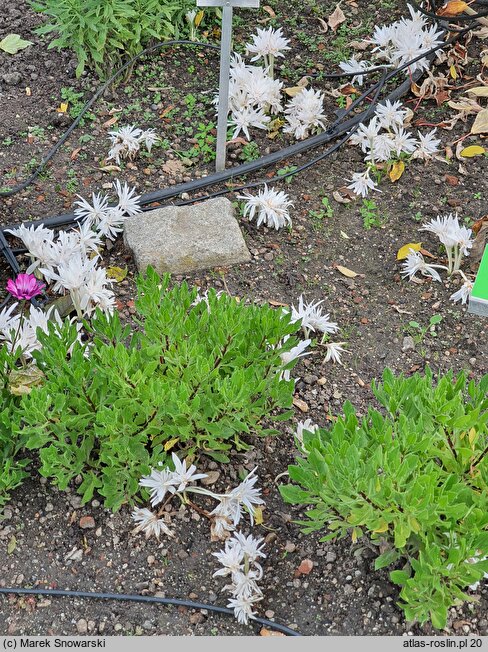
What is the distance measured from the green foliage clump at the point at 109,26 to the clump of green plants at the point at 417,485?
2.32 m

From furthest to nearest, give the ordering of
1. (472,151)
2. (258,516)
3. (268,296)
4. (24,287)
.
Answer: (472,151), (268,296), (24,287), (258,516)

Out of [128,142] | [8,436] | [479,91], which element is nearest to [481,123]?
[479,91]

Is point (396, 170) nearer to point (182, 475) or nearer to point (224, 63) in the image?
point (224, 63)

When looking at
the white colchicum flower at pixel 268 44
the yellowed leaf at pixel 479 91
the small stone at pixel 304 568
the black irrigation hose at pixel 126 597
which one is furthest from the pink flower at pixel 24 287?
the yellowed leaf at pixel 479 91

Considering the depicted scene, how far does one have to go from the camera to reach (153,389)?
7.16ft

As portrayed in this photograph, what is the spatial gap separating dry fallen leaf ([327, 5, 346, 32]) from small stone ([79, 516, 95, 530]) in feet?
9.52

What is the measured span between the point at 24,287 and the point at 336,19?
236 cm

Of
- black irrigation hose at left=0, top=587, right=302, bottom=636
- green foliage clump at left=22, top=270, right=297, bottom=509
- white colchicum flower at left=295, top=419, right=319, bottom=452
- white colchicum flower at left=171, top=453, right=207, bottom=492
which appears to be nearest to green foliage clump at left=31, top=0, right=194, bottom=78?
green foliage clump at left=22, top=270, right=297, bottom=509

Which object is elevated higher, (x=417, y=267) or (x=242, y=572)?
(x=417, y=267)

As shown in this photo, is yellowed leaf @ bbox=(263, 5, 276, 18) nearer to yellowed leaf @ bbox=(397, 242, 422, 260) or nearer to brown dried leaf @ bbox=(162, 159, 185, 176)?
brown dried leaf @ bbox=(162, 159, 185, 176)

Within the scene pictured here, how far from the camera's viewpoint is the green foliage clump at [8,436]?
7.51ft

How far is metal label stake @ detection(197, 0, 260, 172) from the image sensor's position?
3.14m

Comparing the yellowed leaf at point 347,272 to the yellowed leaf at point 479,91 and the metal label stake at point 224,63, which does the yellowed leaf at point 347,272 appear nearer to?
the metal label stake at point 224,63

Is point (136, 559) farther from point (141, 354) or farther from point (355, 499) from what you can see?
point (355, 499)
